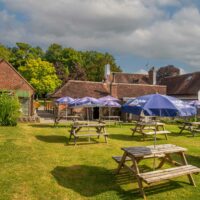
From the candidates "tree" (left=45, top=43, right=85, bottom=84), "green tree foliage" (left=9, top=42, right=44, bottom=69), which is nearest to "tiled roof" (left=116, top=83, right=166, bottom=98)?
"tree" (left=45, top=43, right=85, bottom=84)

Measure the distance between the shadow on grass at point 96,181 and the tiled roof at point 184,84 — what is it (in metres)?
33.2

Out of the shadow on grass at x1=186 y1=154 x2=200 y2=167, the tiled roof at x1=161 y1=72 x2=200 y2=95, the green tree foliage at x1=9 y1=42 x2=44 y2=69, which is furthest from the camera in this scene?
the green tree foliage at x1=9 y1=42 x2=44 y2=69

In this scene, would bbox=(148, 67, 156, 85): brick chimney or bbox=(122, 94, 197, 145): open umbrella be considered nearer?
bbox=(122, 94, 197, 145): open umbrella

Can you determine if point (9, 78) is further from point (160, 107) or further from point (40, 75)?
point (40, 75)

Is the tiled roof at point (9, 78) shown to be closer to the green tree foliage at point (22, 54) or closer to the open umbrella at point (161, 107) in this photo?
the open umbrella at point (161, 107)

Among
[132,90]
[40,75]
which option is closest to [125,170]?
[132,90]

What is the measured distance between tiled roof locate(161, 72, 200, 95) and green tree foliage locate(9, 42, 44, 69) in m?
37.7

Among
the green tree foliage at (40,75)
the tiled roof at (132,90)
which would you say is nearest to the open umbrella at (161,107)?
the tiled roof at (132,90)

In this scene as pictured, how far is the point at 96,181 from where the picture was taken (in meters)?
7.52

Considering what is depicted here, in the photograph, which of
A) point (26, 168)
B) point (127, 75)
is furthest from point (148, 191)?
point (127, 75)

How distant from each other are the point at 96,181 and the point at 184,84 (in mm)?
37828

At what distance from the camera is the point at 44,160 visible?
9445 mm

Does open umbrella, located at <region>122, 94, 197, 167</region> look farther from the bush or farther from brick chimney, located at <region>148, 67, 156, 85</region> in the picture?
brick chimney, located at <region>148, 67, 156, 85</region>

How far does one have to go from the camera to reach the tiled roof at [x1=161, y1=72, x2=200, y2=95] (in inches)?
1548
